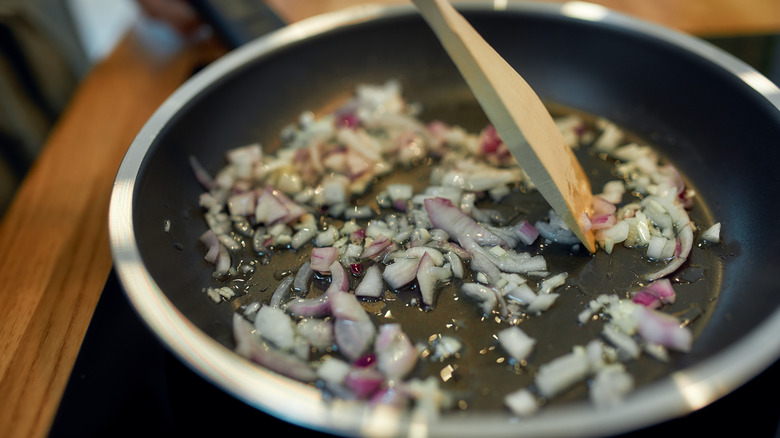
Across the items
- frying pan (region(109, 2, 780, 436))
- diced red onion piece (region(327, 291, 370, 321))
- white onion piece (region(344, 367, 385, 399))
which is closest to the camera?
frying pan (region(109, 2, 780, 436))

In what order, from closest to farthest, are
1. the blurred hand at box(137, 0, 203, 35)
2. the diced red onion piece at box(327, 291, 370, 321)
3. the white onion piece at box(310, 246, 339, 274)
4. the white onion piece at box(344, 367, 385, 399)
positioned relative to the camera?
the white onion piece at box(344, 367, 385, 399) < the diced red onion piece at box(327, 291, 370, 321) < the white onion piece at box(310, 246, 339, 274) < the blurred hand at box(137, 0, 203, 35)

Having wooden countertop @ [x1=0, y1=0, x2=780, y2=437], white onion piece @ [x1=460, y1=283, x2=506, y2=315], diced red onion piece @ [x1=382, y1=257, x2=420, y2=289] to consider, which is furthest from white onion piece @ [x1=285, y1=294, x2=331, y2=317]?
wooden countertop @ [x1=0, y1=0, x2=780, y2=437]

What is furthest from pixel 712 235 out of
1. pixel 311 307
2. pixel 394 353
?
pixel 311 307

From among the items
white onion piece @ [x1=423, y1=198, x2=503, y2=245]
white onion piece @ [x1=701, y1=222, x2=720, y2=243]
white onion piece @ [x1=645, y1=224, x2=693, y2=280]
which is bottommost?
white onion piece @ [x1=423, y1=198, x2=503, y2=245]

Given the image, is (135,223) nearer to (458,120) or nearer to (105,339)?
(105,339)

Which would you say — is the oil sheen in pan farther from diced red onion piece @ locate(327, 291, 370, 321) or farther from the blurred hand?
the blurred hand

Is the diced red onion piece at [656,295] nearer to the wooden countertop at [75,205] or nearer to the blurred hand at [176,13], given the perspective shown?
the wooden countertop at [75,205]

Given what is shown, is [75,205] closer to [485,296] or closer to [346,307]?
[346,307]
